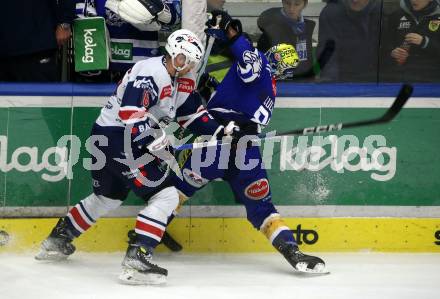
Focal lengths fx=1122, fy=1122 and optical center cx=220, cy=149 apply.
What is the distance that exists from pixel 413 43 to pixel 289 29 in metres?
0.71

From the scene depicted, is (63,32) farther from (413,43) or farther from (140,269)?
(413,43)

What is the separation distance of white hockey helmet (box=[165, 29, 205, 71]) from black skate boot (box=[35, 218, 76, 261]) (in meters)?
1.06

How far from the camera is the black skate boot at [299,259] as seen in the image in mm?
5688

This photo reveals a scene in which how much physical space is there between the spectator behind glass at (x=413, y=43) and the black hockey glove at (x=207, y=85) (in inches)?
37.4

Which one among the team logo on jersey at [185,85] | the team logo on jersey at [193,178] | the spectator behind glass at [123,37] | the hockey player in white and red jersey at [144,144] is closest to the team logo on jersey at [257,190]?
the team logo on jersey at [193,178]

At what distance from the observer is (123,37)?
20.0 ft

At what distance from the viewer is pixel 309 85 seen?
6.20 m

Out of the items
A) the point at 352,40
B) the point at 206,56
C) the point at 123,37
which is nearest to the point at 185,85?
the point at 206,56

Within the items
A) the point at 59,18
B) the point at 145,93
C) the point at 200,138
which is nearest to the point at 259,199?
the point at 200,138

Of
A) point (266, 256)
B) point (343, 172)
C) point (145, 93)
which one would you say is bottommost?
point (266, 256)

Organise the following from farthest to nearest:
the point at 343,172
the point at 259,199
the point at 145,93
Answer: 1. the point at 343,172
2. the point at 259,199
3. the point at 145,93

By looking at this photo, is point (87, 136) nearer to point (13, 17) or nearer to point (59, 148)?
point (59, 148)

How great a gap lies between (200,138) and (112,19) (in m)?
0.81

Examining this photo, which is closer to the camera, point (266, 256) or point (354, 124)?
point (354, 124)
